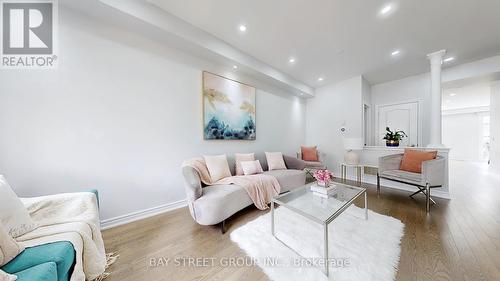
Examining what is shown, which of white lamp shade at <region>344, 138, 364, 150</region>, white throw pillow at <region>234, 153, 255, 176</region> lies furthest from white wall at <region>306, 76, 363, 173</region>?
white throw pillow at <region>234, 153, 255, 176</region>

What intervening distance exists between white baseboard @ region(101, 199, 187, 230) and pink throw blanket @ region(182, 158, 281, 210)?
0.71 metres

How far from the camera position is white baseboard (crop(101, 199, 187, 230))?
198cm

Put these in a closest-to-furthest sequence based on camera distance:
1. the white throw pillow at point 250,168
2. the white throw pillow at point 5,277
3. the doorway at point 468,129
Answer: the white throw pillow at point 5,277
the white throw pillow at point 250,168
the doorway at point 468,129

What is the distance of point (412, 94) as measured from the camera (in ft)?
13.3

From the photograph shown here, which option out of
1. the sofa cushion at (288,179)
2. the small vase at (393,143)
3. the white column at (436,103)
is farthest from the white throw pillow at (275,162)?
the white column at (436,103)

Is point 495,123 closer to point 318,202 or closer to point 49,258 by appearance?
point 318,202

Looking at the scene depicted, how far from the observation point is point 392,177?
2.84 m

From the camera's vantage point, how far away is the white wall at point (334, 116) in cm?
419

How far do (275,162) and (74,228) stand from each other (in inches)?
116

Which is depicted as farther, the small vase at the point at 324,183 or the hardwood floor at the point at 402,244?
the small vase at the point at 324,183

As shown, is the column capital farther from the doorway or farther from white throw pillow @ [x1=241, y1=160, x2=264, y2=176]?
the doorway

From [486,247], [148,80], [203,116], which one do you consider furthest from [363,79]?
[148,80]

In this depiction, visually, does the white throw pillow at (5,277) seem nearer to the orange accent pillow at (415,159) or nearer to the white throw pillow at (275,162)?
the white throw pillow at (275,162)

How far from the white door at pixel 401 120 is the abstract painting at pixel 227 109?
3.72 meters
